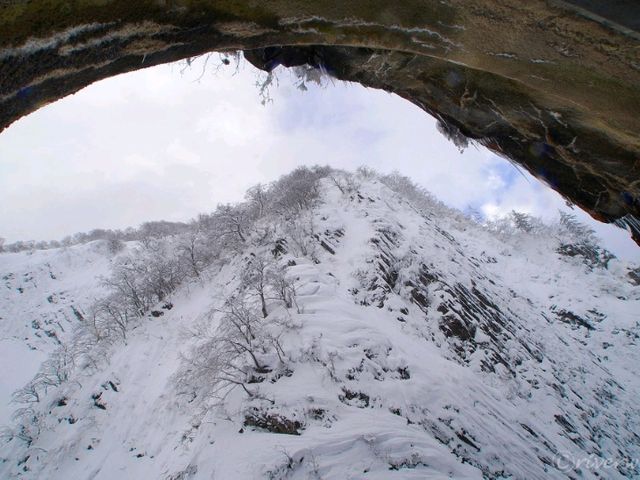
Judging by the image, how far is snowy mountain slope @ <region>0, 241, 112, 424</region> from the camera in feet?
93.2

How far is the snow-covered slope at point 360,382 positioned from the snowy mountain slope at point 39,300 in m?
14.1

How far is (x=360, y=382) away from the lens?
8.30m

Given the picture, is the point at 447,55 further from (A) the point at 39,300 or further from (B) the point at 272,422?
(A) the point at 39,300

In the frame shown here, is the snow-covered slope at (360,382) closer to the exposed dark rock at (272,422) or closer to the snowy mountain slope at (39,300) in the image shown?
the exposed dark rock at (272,422)

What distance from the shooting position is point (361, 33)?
5.69ft

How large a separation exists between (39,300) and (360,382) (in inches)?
1806

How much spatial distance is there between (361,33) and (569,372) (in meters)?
17.1

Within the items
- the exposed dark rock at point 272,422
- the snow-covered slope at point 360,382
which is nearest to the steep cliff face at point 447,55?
the snow-covered slope at point 360,382

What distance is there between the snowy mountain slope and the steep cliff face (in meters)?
29.1

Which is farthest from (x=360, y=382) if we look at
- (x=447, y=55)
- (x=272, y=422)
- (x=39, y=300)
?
(x=39, y=300)

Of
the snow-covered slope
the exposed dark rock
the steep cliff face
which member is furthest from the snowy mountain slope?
the steep cliff face

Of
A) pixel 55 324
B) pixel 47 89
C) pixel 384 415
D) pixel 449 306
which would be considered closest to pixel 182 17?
pixel 47 89

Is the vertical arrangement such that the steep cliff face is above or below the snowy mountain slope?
below

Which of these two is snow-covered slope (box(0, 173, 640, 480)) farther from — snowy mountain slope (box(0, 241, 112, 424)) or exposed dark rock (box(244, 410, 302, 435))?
snowy mountain slope (box(0, 241, 112, 424))
